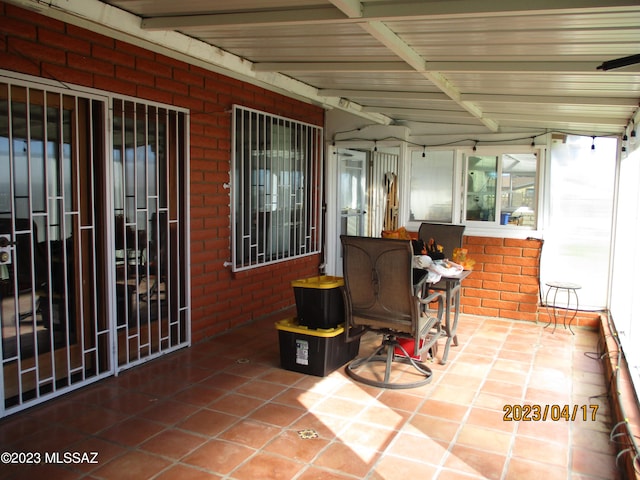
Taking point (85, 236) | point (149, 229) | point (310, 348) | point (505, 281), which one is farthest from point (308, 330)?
point (505, 281)

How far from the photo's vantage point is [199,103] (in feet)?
15.8

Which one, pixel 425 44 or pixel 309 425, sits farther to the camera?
pixel 309 425

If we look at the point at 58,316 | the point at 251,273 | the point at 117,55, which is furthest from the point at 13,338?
the point at 251,273

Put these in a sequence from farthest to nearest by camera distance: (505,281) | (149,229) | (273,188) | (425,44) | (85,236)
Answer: (505,281) → (273,188) → (149,229) → (85,236) → (425,44)

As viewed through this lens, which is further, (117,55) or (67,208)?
(117,55)

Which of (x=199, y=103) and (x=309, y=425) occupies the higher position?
(x=199, y=103)

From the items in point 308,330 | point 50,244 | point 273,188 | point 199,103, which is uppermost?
point 199,103

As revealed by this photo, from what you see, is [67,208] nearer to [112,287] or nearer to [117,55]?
[112,287]

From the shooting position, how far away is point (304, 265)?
22.6 ft

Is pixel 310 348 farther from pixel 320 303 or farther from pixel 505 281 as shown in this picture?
pixel 505 281

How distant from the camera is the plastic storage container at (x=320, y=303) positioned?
13.8 ft

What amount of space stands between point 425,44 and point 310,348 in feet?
7.95

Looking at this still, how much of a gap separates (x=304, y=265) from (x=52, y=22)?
4.16 meters

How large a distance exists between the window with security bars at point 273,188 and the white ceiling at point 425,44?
0.83m
